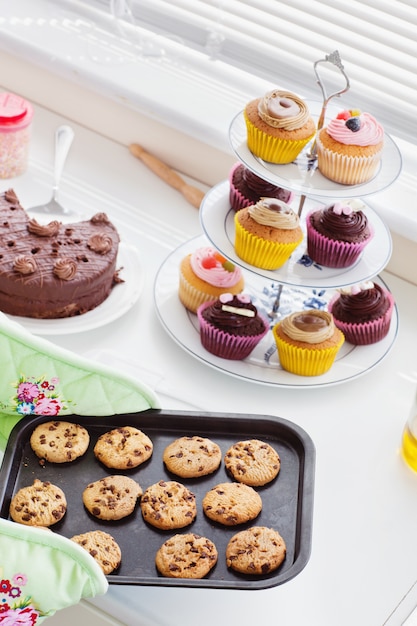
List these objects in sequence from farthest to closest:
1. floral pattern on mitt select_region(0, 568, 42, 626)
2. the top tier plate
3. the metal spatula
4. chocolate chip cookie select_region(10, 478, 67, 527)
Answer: the metal spatula < the top tier plate < chocolate chip cookie select_region(10, 478, 67, 527) < floral pattern on mitt select_region(0, 568, 42, 626)

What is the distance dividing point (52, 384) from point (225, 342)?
0.32 meters

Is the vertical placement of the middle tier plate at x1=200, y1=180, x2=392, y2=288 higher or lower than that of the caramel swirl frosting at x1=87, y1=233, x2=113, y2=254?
higher

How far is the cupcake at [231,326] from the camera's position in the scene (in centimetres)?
142

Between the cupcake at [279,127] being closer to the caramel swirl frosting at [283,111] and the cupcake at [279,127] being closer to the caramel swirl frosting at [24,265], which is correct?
the caramel swirl frosting at [283,111]

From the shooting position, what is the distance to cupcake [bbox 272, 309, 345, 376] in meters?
1.41

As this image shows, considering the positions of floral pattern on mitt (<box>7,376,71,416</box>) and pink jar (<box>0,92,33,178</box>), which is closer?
floral pattern on mitt (<box>7,376,71,416</box>)

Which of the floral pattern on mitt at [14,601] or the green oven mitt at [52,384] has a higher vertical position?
the green oven mitt at [52,384]

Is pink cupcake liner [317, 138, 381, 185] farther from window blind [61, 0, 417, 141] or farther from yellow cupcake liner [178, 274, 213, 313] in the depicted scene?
window blind [61, 0, 417, 141]

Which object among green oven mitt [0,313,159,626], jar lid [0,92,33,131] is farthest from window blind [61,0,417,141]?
green oven mitt [0,313,159,626]

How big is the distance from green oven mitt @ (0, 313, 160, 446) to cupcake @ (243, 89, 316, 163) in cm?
40

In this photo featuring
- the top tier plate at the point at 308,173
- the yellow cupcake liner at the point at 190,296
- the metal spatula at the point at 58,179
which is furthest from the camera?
the metal spatula at the point at 58,179

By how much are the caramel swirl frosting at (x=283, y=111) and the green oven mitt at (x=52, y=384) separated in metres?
0.42

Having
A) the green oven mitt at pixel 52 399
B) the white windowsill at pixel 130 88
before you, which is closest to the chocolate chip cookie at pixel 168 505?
the green oven mitt at pixel 52 399

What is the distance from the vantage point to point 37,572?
1018mm
